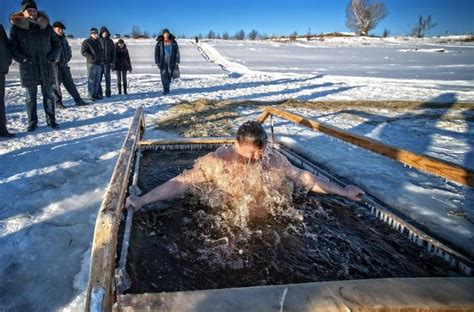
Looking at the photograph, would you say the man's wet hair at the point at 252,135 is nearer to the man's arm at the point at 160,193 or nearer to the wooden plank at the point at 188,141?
the man's arm at the point at 160,193

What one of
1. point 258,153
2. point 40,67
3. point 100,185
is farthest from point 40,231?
point 40,67

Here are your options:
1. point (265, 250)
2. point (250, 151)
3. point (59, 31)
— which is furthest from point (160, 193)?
point (59, 31)

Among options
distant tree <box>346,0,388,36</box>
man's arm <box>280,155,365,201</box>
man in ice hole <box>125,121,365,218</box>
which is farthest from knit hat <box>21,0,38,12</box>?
distant tree <box>346,0,388,36</box>

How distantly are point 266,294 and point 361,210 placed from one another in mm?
1766

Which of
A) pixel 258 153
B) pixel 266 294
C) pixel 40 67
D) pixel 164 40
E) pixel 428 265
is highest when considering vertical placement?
pixel 164 40

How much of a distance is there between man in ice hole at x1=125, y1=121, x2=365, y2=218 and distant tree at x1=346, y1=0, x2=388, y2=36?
59.6m

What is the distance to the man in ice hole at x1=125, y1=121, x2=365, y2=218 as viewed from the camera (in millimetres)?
2734

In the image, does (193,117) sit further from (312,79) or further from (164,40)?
(312,79)

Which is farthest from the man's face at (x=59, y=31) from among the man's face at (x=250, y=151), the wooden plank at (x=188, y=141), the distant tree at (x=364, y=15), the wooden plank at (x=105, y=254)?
the distant tree at (x=364, y=15)

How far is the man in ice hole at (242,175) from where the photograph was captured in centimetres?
273

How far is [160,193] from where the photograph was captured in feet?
8.70

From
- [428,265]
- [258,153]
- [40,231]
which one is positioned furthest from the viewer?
[258,153]

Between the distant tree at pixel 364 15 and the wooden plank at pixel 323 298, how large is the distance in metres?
60.9

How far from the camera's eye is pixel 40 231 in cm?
250
